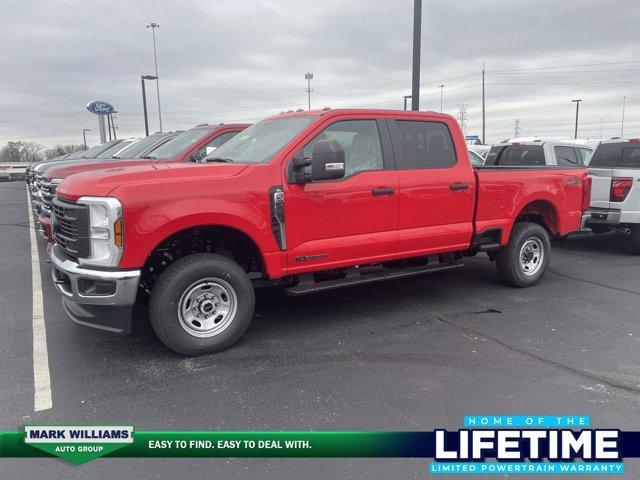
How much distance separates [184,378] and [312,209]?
1830 mm

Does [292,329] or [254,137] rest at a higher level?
[254,137]

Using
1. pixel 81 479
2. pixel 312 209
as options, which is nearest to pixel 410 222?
pixel 312 209

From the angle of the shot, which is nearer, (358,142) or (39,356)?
(39,356)

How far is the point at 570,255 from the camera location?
882cm

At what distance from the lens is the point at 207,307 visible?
446cm

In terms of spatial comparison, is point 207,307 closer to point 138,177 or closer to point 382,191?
point 138,177

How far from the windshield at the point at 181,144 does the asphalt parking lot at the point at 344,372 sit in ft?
10.1

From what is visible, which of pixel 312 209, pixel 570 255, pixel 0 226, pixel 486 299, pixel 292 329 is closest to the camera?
pixel 312 209

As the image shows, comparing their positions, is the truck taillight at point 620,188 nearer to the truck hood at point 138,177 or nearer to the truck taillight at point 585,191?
the truck taillight at point 585,191

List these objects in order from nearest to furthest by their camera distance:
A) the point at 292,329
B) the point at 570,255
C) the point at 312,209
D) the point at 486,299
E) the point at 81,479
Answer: the point at 81,479 → the point at 312,209 → the point at 292,329 → the point at 486,299 → the point at 570,255

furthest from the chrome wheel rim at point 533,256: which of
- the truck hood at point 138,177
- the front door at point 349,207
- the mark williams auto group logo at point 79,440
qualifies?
the mark williams auto group logo at point 79,440

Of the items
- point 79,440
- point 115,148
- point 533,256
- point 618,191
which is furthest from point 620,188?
point 115,148

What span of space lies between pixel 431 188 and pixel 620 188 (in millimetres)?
4577

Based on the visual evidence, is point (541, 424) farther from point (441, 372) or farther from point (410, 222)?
point (410, 222)
